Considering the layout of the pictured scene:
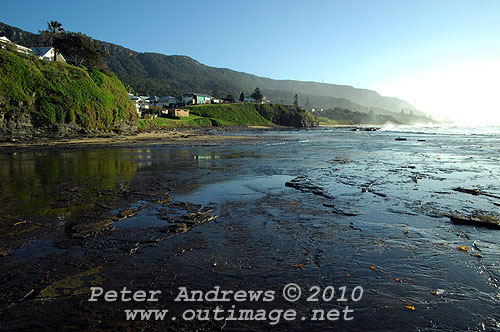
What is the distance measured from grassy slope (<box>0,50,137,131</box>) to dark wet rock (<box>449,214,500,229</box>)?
44.9 meters

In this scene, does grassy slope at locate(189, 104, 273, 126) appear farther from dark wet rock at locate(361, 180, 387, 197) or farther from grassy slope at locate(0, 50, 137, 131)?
dark wet rock at locate(361, 180, 387, 197)

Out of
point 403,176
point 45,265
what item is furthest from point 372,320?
point 403,176

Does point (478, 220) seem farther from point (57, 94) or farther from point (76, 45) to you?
point (76, 45)

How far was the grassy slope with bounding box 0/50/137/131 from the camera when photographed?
3578 cm

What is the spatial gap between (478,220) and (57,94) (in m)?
50.5

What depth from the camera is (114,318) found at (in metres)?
3.59

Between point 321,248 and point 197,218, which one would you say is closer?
point 321,248

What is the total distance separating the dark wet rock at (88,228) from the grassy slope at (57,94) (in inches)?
1479

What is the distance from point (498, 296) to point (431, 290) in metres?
0.94

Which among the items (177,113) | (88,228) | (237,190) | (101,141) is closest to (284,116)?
(177,113)

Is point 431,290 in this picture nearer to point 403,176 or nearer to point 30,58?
point 403,176

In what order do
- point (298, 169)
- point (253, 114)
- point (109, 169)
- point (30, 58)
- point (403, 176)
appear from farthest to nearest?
point (253, 114) < point (30, 58) < point (298, 169) < point (109, 169) < point (403, 176)

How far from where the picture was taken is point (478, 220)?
7.27 meters

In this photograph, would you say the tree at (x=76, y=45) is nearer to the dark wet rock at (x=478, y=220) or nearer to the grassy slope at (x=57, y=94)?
the grassy slope at (x=57, y=94)
